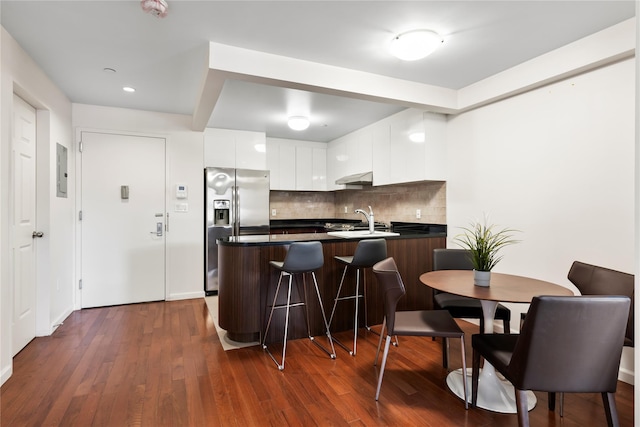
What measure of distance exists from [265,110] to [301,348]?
268cm

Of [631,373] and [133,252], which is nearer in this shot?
[631,373]

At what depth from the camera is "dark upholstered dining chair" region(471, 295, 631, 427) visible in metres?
1.30

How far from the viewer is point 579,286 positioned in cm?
213

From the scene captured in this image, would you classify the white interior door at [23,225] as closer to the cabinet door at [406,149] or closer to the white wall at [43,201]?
the white wall at [43,201]

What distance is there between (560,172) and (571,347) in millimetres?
1723

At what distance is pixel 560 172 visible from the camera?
2.53 meters

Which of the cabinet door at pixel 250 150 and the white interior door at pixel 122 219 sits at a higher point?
the cabinet door at pixel 250 150

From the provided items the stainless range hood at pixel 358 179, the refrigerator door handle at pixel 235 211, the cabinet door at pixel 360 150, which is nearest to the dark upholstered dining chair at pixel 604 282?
the stainless range hood at pixel 358 179

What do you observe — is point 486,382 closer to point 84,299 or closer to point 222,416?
point 222,416

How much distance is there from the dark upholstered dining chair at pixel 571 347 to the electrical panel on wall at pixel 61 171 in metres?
4.01

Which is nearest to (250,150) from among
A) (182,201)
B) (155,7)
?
(182,201)

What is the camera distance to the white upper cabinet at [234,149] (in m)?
4.53

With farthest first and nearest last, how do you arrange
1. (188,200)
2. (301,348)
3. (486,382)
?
(188,200) → (301,348) → (486,382)

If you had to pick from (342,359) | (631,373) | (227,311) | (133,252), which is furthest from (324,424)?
(133,252)
